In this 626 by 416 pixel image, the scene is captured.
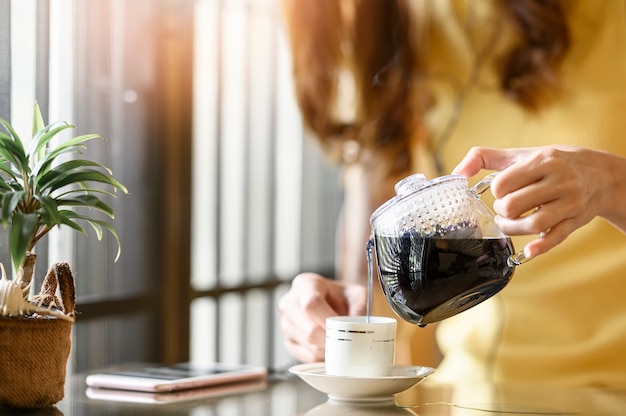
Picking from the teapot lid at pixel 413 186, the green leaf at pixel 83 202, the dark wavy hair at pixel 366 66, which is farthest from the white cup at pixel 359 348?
the dark wavy hair at pixel 366 66

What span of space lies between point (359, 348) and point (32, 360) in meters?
0.39

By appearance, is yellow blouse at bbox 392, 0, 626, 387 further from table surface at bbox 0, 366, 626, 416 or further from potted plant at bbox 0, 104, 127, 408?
potted plant at bbox 0, 104, 127, 408

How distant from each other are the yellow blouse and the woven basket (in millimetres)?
766

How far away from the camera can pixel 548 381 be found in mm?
1600

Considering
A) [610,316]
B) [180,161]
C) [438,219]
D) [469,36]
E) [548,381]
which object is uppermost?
[469,36]

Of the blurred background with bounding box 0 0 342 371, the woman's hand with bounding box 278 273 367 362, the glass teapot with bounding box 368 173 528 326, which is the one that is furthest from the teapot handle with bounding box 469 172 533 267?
the blurred background with bounding box 0 0 342 371

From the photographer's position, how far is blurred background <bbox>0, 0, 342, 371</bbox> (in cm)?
194

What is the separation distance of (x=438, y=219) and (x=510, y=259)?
0.33 feet

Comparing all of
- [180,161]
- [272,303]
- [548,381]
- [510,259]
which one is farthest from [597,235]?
[272,303]

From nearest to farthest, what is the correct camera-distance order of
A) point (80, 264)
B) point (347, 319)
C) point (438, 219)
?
point (438, 219), point (347, 319), point (80, 264)

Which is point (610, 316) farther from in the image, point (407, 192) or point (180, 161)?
point (180, 161)

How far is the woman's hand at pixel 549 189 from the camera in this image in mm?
1067

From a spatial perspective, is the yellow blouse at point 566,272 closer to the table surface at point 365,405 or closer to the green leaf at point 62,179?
the table surface at point 365,405

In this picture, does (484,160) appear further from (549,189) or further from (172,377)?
(172,377)
